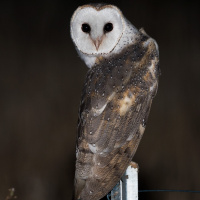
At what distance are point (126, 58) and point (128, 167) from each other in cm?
35

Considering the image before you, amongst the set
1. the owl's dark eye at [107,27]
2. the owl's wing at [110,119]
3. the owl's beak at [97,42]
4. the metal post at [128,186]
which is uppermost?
the owl's dark eye at [107,27]

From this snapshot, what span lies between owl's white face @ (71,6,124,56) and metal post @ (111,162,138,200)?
38cm

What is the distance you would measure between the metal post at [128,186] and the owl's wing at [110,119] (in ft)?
0.07

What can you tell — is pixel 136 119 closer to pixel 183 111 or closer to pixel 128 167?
pixel 128 167

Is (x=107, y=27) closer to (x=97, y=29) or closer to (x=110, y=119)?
(x=97, y=29)

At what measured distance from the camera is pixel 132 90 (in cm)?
139

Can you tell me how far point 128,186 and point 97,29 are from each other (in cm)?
49

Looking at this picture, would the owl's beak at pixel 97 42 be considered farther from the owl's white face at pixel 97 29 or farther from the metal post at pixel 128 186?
the metal post at pixel 128 186

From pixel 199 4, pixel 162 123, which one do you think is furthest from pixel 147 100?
pixel 199 4

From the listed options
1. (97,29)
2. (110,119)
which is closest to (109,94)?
(110,119)

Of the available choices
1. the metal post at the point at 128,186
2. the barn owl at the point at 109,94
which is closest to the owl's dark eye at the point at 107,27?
the barn owl at the point at 109,94

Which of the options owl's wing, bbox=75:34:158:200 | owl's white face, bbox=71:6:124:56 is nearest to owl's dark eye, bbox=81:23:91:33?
owl's white face, bbox=71:6:124:56

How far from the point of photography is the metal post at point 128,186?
1.22 m

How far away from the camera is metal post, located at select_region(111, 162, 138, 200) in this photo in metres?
1.22
